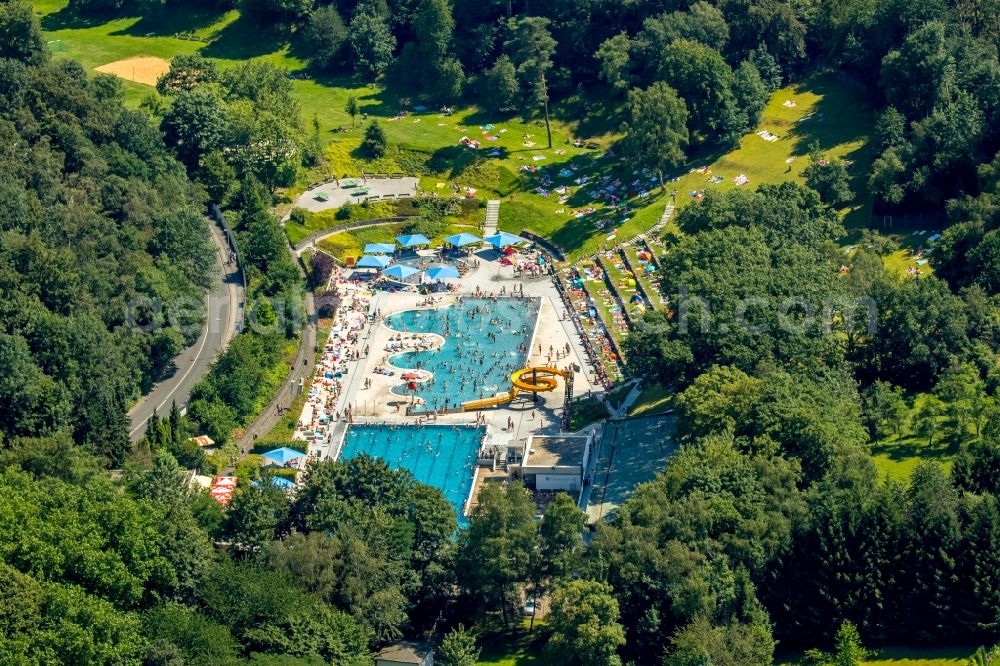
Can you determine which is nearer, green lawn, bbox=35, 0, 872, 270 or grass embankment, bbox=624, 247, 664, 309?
grass embankment, bbox=624, 247, 664, 309

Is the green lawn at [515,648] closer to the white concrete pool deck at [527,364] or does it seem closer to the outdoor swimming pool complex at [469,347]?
the white concrete pool deck at [527,364]

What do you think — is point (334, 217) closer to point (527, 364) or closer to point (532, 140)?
point (532, 140)

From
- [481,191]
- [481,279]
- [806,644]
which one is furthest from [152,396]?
[806,644]

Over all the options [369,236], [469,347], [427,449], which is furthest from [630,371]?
[369,236]

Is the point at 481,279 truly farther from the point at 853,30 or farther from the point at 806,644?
the point at 806,644

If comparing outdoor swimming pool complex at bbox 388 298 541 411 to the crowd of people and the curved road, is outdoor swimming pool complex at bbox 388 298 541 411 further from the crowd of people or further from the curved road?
the curved road

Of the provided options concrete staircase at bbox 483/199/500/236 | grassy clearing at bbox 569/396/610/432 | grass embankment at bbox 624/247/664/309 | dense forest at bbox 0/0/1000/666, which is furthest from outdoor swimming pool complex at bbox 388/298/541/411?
concrete staircase at bbox 483/199/500/236

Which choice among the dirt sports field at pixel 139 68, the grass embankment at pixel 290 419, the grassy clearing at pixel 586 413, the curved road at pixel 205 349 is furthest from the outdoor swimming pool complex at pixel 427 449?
the dirt sports field at pixel 139 68
